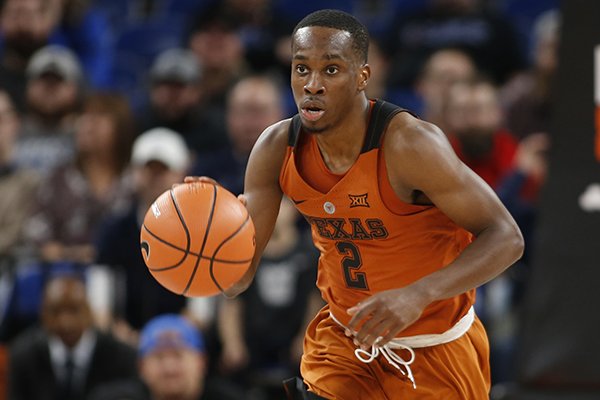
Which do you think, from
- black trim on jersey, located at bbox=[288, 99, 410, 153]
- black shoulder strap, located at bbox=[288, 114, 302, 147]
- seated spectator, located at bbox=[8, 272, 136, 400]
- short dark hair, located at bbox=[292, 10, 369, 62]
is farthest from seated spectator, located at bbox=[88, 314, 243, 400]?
short dark hair, located at bbox=[292, 10, 369, 62]

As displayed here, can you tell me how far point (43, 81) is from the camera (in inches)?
338

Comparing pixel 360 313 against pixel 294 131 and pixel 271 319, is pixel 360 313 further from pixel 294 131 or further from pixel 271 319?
pixel 271 319

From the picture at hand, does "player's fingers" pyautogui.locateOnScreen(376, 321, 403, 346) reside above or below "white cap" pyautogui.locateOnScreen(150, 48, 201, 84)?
above

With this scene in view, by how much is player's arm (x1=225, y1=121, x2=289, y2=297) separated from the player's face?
34 cm

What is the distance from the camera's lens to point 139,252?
7344mm

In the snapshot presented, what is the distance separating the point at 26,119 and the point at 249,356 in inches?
119

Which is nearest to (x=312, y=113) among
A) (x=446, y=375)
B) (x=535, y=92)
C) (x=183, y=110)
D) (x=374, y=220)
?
(x=374, y=220)

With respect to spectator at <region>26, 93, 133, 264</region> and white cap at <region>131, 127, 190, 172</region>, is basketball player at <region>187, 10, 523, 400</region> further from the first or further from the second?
spectator at <region>26, 93, 133, 264</region>

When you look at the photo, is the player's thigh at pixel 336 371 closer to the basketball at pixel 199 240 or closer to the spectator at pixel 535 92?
the basketball at pixel 199 240

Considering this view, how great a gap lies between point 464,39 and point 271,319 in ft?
10.6

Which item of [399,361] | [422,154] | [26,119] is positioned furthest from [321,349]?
[26,119]

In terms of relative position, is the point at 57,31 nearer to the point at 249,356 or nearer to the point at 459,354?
the point at 249,356

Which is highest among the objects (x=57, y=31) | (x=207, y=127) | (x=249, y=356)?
(x=57, y=31)

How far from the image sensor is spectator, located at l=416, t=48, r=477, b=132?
7.90 m
